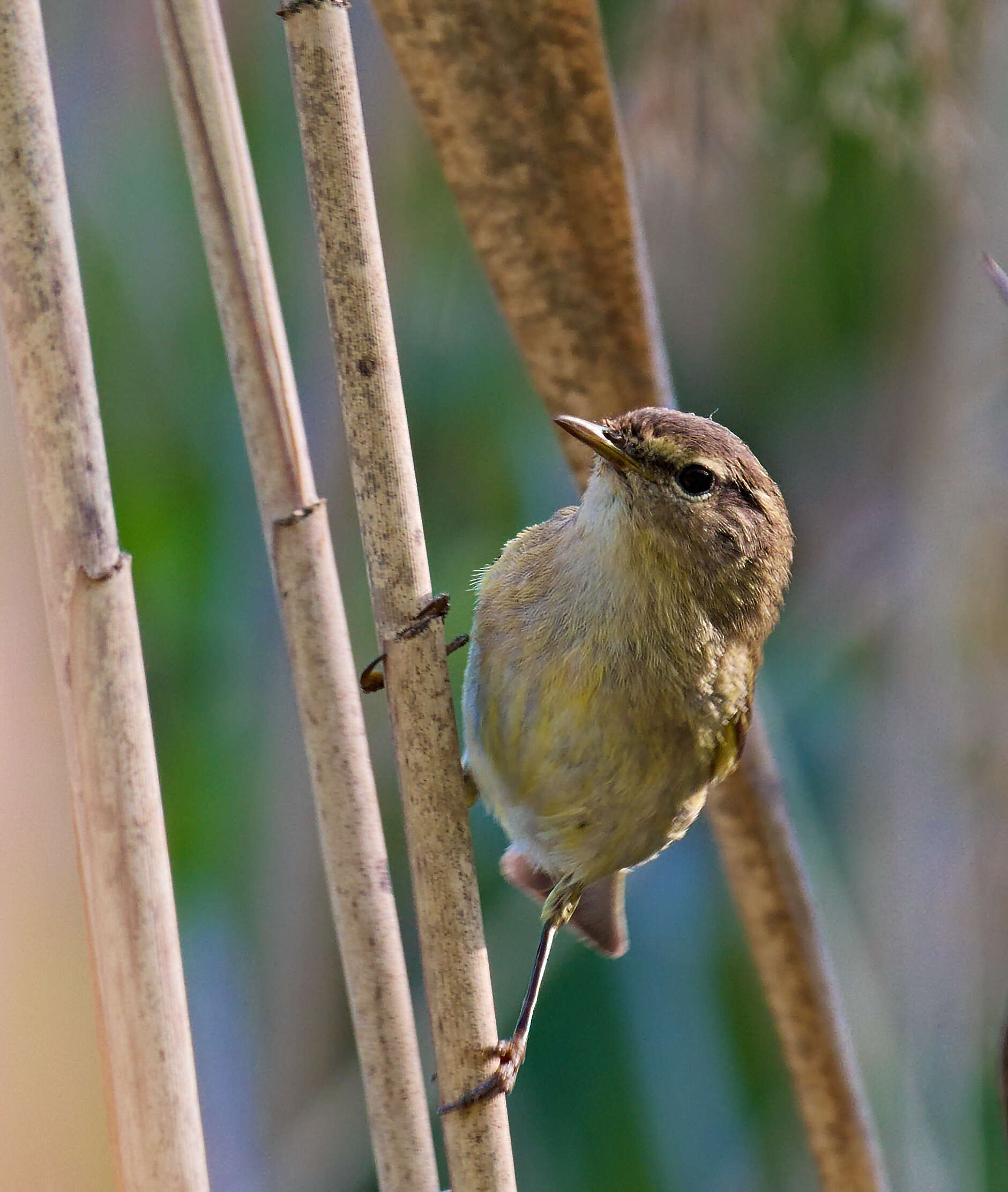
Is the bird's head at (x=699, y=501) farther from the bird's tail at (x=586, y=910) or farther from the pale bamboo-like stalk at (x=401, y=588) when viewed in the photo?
the bird's tail at (x=586, y=910)

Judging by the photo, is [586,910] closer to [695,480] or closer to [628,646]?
[628,646]

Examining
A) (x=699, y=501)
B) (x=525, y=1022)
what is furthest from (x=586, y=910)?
(x=699, y=501)

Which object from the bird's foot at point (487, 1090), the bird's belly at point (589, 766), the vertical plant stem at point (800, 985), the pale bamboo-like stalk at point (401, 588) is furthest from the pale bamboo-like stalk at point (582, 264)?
the bird's foot at point (487, 1090)

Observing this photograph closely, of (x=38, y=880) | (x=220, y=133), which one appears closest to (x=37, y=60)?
(x=220, y=133)

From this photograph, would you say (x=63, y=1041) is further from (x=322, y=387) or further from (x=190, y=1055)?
(x=322, y=387)

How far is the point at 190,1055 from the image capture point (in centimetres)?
111

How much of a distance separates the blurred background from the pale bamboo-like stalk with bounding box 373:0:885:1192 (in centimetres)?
53

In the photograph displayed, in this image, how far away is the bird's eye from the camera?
4.91 ft

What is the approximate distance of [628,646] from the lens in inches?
56.3

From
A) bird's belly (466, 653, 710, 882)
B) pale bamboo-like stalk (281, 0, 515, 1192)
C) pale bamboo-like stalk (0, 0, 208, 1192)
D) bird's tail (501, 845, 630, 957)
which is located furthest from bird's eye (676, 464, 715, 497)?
pale bamboo-like stalk (0, 0, 208, 1192)

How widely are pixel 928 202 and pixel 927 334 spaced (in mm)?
236

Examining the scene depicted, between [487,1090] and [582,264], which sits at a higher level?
[582,264]

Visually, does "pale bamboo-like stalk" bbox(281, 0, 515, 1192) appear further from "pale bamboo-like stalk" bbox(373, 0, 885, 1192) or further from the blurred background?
the blurred background

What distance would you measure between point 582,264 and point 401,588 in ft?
1.46
